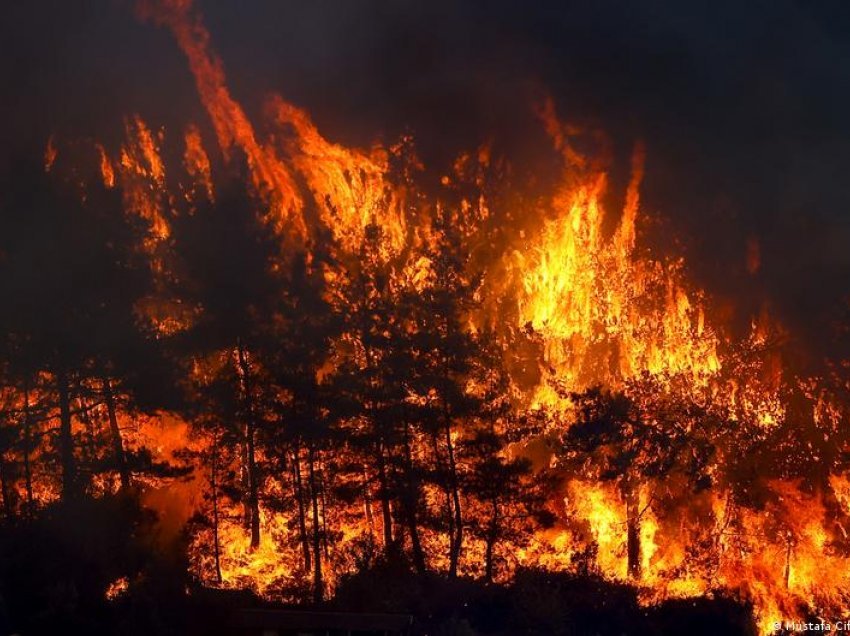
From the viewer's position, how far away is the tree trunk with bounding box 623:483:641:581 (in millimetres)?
31500

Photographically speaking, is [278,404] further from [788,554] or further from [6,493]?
[788,554]

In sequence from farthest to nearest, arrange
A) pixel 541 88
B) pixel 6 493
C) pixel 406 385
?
1. pixel 541 88
2. pixel 406 385
3. pixel 6 493

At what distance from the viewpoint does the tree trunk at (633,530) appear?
31.5 metres

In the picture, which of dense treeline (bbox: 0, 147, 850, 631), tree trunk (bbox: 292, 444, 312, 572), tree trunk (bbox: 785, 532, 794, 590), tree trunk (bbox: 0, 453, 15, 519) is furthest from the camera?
tree trunk (bbox: 785, 532, 794, 590)

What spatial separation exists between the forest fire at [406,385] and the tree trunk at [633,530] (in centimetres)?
10

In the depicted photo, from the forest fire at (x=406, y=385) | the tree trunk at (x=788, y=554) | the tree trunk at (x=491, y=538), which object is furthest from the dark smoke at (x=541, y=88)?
the tree trunk at (x=491, y=538)

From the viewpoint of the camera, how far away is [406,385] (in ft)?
91.1

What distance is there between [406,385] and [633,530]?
11.1 meters

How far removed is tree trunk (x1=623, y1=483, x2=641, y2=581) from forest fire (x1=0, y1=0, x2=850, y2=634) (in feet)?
0.33

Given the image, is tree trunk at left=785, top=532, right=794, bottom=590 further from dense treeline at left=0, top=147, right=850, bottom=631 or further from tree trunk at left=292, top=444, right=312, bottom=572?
tree trunk at left=292, top=444, right=312, bottom=572

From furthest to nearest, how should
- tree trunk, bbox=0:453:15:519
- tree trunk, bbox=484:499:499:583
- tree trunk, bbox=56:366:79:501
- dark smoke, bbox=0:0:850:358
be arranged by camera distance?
dark smoke, bbox=0:0:850:358
tree trunk, bbox=484:499:499:583
tree trunk, bbox=56:366:79:501
tree trunk, bbox=0:453:15:519

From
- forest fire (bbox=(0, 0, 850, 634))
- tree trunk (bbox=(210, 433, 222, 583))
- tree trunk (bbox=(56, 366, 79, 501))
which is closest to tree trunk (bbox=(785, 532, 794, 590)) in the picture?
forest fire (bbox=(0, 0, 850, 634))

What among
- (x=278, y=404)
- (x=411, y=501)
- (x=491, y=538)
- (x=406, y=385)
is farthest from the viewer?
(x=491, y=538)

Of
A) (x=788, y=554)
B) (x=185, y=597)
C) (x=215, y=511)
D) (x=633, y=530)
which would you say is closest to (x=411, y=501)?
(x=215, y=511)
